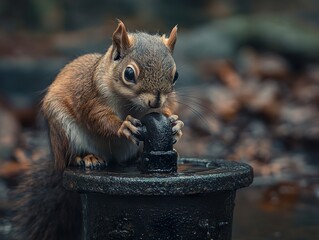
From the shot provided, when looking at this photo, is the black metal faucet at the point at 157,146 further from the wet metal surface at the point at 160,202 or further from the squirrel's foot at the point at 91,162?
the squirrel's foot at the point at 91,162

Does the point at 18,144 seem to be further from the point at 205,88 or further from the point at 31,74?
the point at 205,88

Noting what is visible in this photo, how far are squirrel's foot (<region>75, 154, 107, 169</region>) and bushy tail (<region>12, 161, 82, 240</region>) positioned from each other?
280 millimetres

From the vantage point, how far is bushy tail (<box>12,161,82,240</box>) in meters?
4.76

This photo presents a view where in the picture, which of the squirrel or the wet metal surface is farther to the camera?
the squirrel

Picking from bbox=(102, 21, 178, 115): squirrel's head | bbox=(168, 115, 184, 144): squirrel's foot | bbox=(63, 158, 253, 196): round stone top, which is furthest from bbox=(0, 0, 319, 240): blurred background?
bbox=(63, 158, 253, 196): round stone top

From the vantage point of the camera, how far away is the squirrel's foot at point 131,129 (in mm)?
3980

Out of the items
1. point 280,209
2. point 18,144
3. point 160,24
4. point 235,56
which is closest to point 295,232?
point 280,209

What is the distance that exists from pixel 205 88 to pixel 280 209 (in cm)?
510

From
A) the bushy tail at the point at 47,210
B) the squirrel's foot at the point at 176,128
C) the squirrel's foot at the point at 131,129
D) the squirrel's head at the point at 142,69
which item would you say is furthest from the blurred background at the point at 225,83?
the squirrel's foot at the point at 131,129

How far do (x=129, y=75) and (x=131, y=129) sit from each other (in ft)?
1.00

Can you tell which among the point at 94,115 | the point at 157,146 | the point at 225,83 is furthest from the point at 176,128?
the point at 225,83

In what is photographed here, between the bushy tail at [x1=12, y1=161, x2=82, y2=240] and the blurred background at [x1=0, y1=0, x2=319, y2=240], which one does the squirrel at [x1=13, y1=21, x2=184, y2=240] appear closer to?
the bushy tail at [x1=12, y1=161, x2=82, y2=240]

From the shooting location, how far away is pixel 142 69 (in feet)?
13.5

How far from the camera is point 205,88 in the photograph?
11.4 meters
